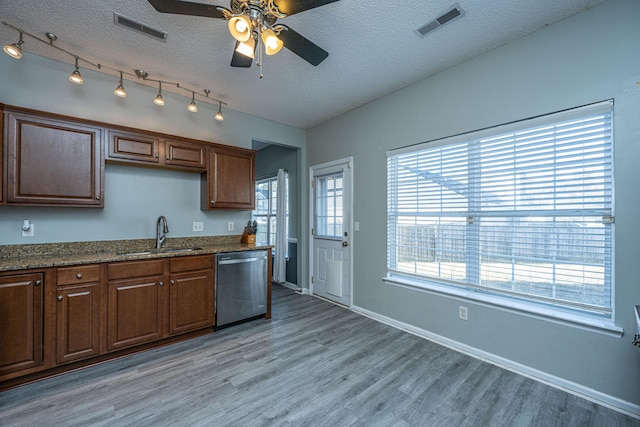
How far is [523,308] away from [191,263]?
3.13 metres

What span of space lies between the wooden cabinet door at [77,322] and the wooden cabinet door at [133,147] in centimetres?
129

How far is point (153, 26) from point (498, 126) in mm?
3081

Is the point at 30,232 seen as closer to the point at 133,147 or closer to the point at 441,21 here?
the point at 133,147

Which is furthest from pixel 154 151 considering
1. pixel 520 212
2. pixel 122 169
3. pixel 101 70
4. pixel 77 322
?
pixel 520 212

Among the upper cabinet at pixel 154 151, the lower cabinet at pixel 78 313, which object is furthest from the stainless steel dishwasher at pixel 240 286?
the upper cabinet at pixel 154 151

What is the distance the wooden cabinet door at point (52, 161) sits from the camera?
2.26 meters

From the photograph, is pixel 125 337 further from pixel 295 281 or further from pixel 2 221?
pixel 295 281

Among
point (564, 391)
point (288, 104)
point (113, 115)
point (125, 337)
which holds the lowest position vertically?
point (564, 391)

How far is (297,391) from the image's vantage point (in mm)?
2025

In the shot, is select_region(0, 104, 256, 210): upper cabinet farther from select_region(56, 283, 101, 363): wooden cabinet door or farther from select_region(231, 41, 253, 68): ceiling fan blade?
select_region(231, 41, 253, 68): ceiling fan blade

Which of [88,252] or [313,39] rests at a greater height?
[313,39]

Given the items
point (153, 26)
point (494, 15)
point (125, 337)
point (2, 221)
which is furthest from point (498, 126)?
point (2, 221)

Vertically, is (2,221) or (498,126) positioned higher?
(498,126)

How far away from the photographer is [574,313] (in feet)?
6.86
